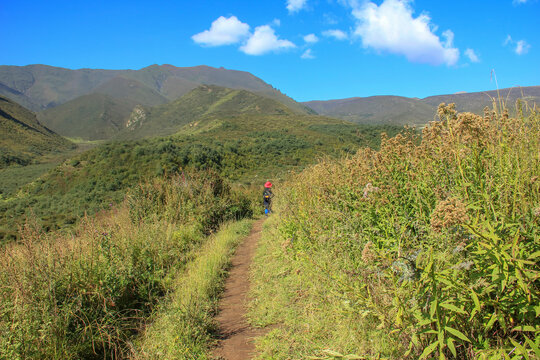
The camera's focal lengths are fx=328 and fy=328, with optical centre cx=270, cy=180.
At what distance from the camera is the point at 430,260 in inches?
68.0

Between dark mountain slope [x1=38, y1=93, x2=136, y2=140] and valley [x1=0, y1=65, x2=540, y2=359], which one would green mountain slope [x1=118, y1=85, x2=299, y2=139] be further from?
valley [x1=0, y1=65, x2=540, y2=359]

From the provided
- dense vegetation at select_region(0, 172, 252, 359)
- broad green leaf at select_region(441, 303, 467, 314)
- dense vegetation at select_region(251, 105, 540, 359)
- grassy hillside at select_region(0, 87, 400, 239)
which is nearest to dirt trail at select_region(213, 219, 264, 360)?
dense vegetation at select_region(251, 105, 540, 359)

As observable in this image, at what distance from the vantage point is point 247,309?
13.9 feet

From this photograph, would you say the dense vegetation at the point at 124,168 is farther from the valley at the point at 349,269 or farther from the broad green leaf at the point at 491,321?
the broad green leaf at the point at 491,321

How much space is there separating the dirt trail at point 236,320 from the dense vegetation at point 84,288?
14.1 inches

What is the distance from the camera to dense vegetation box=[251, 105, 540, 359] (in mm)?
1767

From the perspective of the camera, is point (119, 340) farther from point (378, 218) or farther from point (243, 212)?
point (243, 212)

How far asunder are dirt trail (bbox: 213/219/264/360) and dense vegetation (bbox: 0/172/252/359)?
36 centimetres

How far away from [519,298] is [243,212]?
1160 centimetres

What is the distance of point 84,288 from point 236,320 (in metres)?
1.85

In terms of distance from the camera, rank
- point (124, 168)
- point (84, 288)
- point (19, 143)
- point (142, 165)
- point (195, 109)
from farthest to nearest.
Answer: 1. point (195, 109)
2. point (19, 143)
3. point (142, 165)
4. point (124, 168)
5. point (84, 288)

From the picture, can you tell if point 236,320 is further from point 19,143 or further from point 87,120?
point 87,120

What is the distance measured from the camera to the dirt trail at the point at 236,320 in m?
3.28

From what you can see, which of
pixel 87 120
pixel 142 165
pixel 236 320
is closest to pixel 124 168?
pixel 142 165
